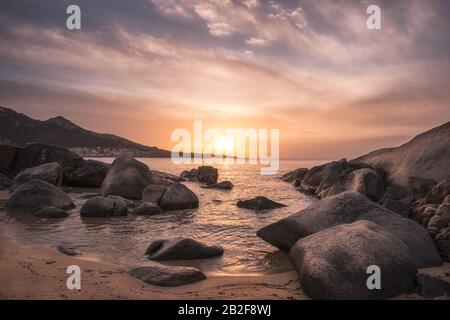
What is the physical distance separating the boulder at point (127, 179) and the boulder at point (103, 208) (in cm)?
453

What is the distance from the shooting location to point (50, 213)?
12273 millimetres

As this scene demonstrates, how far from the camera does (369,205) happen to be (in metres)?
8.60

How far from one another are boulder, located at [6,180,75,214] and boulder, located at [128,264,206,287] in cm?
828

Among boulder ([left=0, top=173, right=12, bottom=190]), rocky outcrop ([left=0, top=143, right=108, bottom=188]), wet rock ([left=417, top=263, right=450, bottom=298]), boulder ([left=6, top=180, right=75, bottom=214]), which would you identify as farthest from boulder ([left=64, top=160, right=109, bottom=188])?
wet rock ([left=417, top=263, right=450, bottom=298])

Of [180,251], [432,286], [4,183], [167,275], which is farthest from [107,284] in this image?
[4,183]

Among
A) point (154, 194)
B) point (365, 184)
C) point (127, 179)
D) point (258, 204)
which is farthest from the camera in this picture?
point (127, 179)

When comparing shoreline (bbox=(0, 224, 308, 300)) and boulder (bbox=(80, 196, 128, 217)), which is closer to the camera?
shoreline (bbox=(0, 224, 308, 300))

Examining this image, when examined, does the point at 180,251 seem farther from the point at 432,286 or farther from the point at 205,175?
the point at 205,175

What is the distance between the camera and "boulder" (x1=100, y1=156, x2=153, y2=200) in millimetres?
18047

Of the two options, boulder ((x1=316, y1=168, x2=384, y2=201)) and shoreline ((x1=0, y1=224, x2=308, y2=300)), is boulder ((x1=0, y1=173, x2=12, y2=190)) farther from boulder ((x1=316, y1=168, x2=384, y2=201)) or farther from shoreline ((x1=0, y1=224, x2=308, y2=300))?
boulder ((x1=316, y1=168, x2=384, y2=201))

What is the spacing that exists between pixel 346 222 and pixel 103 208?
29.1 feet

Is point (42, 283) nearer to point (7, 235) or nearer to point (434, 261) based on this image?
point (7, 235)

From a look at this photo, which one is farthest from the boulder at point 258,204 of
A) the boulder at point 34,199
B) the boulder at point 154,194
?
the boulder at point 34,199
